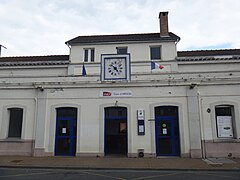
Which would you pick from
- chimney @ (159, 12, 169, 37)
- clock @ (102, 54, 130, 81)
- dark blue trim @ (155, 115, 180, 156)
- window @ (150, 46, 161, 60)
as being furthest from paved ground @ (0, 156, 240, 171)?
chimney @ (159, 12, 169, 37)

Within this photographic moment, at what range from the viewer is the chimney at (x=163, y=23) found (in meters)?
18.8

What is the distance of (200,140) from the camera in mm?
10773

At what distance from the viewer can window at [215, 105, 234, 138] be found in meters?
11.0

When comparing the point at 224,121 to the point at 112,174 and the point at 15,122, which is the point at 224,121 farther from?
the point at 15,122

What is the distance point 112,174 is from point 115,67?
19.8ft

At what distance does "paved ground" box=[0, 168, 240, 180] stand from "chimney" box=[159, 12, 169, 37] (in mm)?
13291

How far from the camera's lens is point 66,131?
38.6 ft

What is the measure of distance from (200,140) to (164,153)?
192 cm

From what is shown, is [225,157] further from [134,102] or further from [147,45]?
[147,45]

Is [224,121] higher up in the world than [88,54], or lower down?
lower down

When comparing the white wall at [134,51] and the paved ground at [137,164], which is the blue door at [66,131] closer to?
the paved ground at [137,164]

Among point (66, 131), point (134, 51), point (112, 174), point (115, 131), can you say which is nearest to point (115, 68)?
point (115, 131)

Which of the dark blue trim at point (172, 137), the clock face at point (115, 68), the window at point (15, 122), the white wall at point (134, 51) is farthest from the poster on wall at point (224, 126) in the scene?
the window at point (15, 122)

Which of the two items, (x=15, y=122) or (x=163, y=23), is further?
(x=163, y=23)
